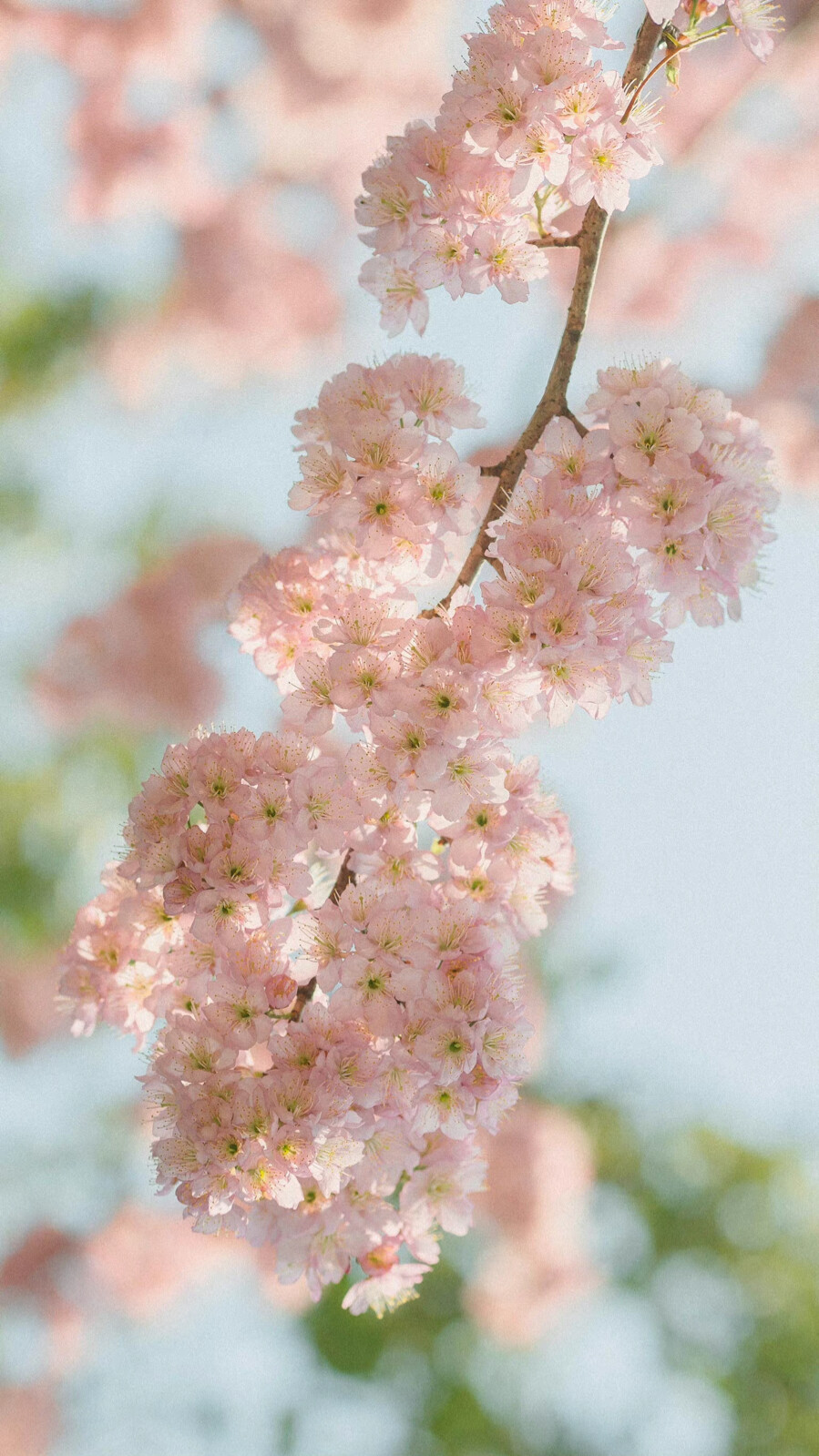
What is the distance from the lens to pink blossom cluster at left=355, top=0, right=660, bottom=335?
84cm

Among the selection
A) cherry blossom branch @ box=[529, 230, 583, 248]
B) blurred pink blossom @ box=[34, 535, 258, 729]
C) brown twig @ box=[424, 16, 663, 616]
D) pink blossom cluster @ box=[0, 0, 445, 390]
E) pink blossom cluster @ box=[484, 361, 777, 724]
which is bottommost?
pink blossom cluster @ box=[484, 361, 777, 724]

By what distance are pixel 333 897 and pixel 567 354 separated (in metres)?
0.49

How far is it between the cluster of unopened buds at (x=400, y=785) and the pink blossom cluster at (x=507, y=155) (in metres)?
0.03

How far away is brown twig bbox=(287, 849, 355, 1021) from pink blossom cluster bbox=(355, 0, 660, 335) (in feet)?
1.55

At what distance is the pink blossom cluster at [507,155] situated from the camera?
2.77 feet

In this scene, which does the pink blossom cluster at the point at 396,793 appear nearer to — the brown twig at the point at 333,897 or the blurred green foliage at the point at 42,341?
the brown twig at the point at 333,897

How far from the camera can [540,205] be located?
954 mm

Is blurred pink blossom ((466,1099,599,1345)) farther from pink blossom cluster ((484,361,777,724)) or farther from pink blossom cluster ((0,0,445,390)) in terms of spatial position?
pink blossom cluster ((484,361,777,724))

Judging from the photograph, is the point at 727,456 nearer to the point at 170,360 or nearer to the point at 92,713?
the point at 170,360

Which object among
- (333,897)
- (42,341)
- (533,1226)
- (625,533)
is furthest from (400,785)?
(533,1226)

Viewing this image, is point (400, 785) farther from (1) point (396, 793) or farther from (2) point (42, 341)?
(2) point (42, 341)

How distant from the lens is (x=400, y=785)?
84cm

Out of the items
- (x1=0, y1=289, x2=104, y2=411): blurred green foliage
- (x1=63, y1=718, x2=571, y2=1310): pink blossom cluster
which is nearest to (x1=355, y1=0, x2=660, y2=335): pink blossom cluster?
(x1=63, y1=718, x2=571, y2=1310): pink blossom cluster

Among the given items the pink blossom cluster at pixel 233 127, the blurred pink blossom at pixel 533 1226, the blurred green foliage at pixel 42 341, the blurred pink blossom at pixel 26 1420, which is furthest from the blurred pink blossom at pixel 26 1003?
the pink blossom cluster at pixel 233 127
